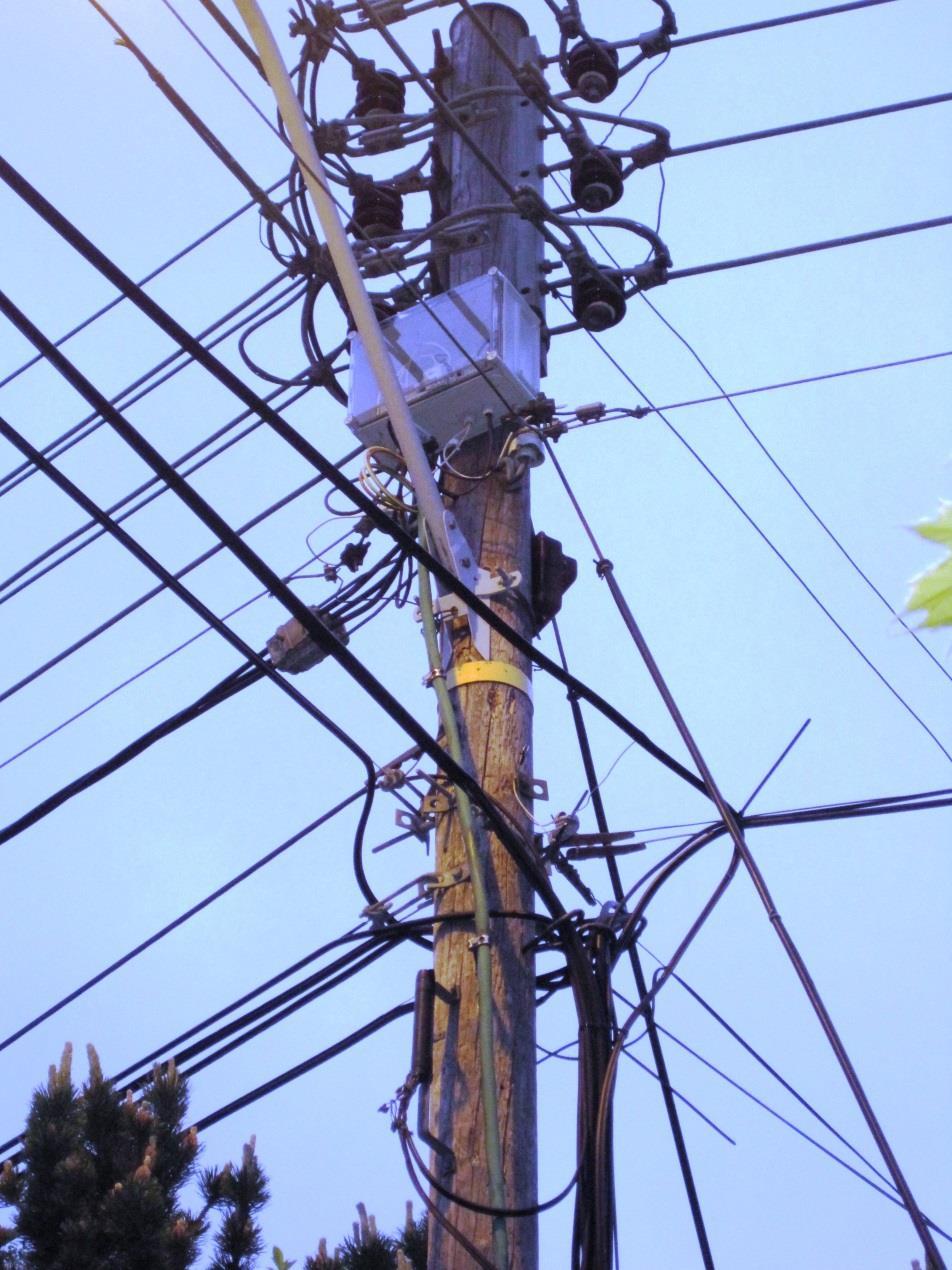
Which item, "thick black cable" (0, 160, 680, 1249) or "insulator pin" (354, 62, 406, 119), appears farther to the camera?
"insulator pin" (354, 62, 406, 119)

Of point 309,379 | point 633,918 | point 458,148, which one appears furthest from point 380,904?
point 458,148

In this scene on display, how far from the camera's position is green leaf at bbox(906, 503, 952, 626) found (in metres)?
1.06

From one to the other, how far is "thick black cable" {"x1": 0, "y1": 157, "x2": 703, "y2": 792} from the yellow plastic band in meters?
0.08

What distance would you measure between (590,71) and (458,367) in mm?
2076

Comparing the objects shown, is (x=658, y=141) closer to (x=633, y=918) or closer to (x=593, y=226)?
(x=593, y=226)

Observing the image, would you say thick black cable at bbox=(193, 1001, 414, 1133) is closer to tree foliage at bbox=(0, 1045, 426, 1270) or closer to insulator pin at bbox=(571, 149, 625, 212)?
tree foliage at bbox=(0, 1045, 426, 1270)

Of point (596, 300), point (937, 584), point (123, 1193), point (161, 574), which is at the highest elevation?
A: point (596, 300)

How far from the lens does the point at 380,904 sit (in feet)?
17.5

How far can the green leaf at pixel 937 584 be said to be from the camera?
1.06m

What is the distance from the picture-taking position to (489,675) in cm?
535

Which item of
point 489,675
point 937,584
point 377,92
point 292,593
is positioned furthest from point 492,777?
point 937,584

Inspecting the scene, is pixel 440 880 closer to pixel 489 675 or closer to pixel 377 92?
pixel 489 675

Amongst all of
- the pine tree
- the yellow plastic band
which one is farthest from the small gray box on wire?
the pine tree

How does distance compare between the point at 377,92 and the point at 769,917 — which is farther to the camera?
the point at 377,92
